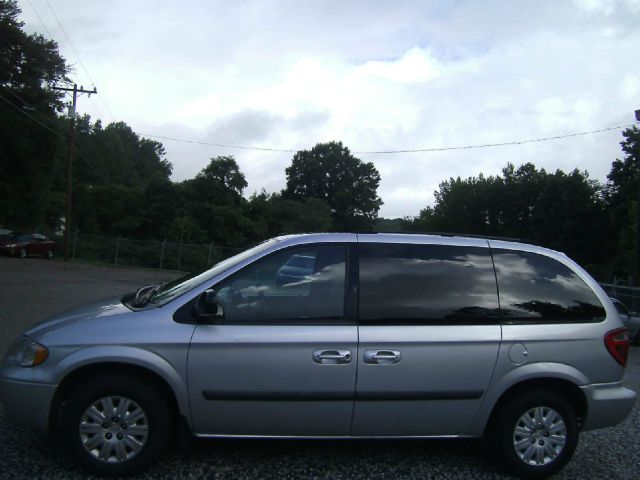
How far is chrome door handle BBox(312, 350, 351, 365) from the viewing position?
396cm

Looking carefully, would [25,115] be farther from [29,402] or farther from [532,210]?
[532,210]

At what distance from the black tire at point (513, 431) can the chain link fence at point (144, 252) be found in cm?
2474

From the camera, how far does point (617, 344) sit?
435 centimetres

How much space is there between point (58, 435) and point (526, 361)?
3337 millimetres

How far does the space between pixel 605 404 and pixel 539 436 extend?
1.82 ft

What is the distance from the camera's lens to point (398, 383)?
403 cm

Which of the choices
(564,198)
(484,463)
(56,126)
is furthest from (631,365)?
(564,198)

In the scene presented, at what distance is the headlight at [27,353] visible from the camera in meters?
3.88

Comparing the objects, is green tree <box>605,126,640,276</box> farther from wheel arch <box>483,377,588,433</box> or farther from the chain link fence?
wheel arch <box>483,377,588,433</box>

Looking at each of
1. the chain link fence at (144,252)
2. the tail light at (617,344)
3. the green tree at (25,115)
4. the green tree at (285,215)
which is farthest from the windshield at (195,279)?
the green tree at (285,215)

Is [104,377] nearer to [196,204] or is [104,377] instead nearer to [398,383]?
[398,383]

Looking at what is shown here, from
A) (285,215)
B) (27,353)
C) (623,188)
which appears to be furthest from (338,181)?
(27,353)

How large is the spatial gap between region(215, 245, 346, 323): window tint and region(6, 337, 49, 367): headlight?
1228 mm

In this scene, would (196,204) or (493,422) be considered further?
(196,204)
